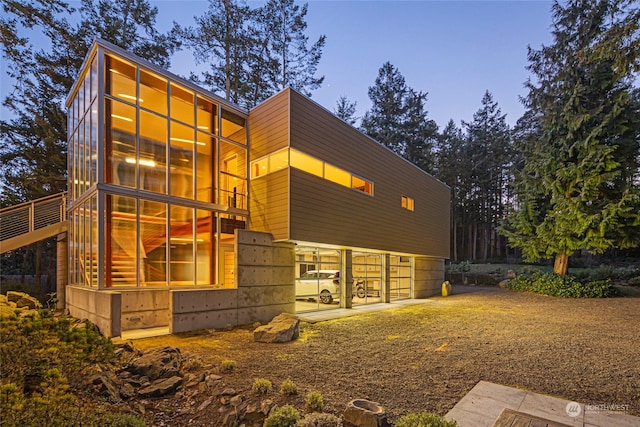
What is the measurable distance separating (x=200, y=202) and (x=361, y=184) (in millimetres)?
6180

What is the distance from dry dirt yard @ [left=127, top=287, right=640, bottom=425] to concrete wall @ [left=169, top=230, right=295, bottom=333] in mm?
488

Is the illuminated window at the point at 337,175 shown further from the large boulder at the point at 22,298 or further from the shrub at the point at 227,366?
the large boulder at the point at 22,298

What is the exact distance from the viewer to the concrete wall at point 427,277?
16766 mm

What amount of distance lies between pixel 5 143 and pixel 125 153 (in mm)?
10913

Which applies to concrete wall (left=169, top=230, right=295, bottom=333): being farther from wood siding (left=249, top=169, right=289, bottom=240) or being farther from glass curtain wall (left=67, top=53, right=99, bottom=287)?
glass curtain wall (left=67, top=53, right=99, bottom=287)

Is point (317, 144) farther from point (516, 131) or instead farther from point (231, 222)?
point (516, 131)

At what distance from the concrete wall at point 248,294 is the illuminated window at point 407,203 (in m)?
7.20

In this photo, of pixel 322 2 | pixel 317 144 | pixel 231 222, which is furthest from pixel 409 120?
pixel 231 222

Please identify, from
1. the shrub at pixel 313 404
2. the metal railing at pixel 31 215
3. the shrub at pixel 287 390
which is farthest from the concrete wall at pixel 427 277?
the metal railing at pixel 31 215

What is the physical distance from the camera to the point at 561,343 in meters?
6.70

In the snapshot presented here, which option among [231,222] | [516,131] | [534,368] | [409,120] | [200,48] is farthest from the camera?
[516,131]

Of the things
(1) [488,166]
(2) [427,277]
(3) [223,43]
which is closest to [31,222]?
(3) [223,43]

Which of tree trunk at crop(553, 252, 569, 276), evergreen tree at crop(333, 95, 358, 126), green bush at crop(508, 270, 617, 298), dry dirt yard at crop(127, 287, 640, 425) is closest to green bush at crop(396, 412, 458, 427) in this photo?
dry dirt yard at crop(127, 287, 640, 425)

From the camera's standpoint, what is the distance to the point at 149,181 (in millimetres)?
8867
